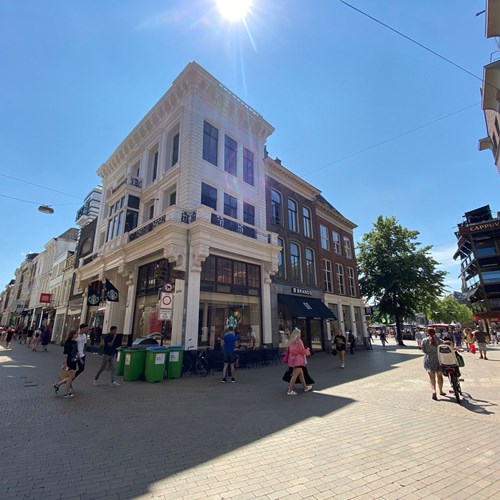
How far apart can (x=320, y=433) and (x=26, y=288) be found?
2605 inches

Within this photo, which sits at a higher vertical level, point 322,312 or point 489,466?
point 322,312

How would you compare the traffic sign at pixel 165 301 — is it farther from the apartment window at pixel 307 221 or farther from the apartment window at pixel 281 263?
the apartment window at pixel 307 221

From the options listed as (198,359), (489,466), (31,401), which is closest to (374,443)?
(489,466)

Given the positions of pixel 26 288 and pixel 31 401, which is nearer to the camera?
pixel 31 401

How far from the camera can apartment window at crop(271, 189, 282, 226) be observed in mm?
22359

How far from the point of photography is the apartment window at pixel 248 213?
63.7ft

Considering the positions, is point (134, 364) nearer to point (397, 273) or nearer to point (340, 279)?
point (340, 279)

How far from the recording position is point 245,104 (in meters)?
20.3

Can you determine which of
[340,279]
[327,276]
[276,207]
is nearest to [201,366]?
[276,207]

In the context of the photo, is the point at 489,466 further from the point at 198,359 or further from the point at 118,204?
the point at 118,204

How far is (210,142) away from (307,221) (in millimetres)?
11867

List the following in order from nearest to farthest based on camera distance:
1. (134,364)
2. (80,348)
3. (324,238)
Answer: (80,348) < (134,364) < (324,238)

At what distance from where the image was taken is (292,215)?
24438 mm

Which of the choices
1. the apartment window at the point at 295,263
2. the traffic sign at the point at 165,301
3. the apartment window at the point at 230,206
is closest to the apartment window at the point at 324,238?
the apartment window at the point at 295,263
